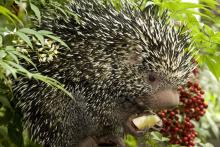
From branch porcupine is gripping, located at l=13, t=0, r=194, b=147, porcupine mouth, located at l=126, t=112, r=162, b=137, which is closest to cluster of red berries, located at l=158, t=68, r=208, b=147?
porcupine mouth, located at l=126, t=112, r=162, b=137

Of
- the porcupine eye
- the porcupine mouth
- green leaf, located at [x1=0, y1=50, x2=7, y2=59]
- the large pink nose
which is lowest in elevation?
the porcupine mouth

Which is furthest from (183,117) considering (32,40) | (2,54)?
(2,54)

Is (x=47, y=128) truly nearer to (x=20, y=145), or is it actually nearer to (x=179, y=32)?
(x=20, y=145)

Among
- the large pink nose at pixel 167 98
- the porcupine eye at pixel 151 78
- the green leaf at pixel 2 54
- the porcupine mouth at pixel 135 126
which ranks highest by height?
the porcupine eye at pixel 151 78

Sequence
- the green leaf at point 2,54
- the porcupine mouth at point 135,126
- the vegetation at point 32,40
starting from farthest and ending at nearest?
the porcupine mouth at point 135,126
the vegetation at point 32,40
the green leaf at point 2,54

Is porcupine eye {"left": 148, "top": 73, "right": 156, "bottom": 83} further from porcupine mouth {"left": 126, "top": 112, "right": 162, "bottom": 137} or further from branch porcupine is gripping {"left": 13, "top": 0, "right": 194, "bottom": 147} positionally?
porcupine mouth {"left": 126, "top": 112, "right": 162, "bottom": 137}

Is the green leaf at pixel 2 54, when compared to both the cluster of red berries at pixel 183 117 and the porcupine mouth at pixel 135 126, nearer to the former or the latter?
the porcupine mouth at pixel 135 126

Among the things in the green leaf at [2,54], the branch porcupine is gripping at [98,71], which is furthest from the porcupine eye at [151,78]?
the green leaf at [2,54]

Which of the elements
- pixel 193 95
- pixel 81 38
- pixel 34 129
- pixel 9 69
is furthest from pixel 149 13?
pixel 9 69
